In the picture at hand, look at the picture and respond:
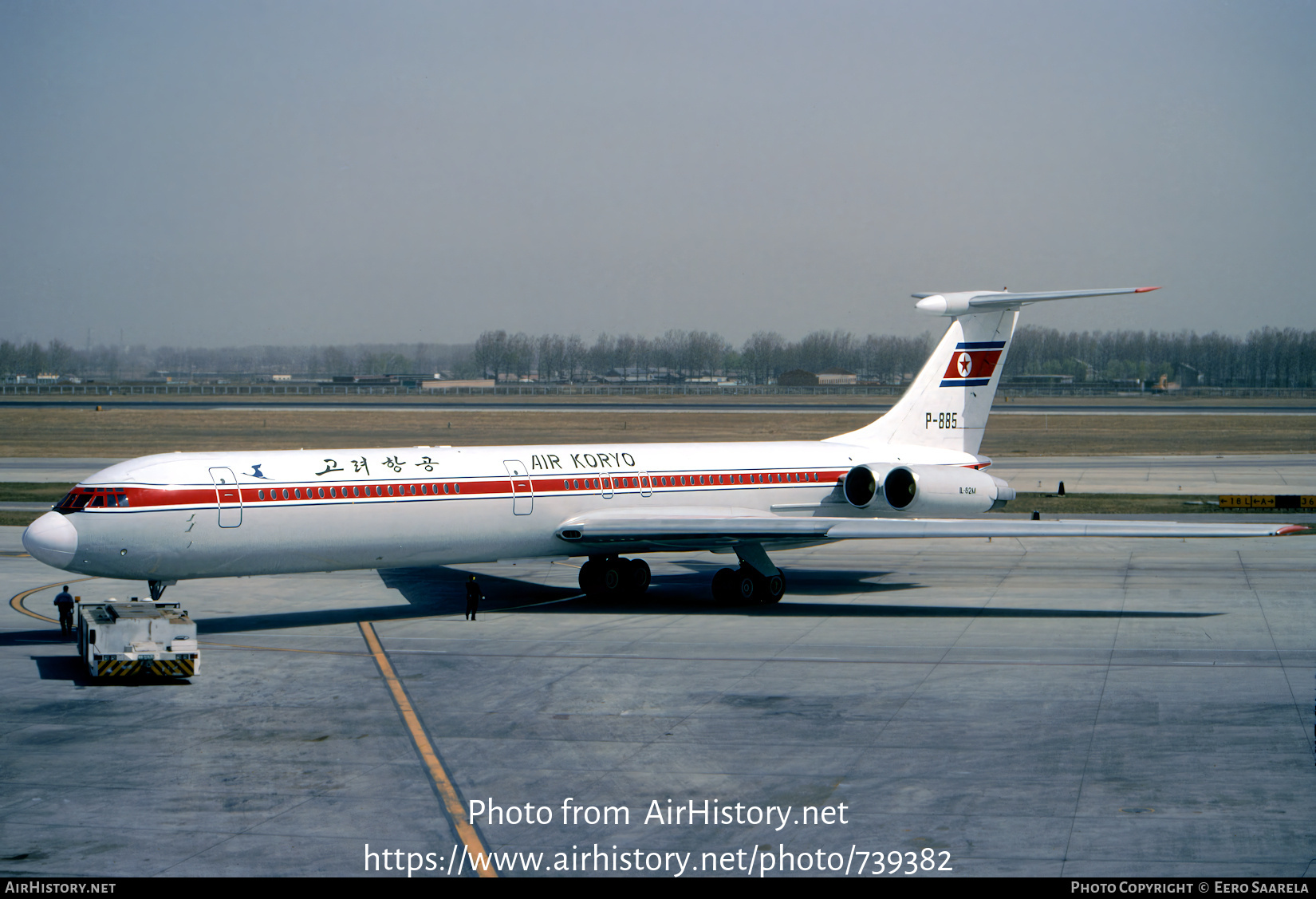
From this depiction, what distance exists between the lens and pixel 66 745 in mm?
17344

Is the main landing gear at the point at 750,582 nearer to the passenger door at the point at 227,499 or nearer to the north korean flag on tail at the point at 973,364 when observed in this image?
the north korean flag on tail at the point at 973,364

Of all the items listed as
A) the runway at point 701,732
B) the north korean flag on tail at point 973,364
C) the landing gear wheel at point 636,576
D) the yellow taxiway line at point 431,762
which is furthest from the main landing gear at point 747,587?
the north korean flag on tail at point 973,364

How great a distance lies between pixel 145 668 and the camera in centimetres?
2120

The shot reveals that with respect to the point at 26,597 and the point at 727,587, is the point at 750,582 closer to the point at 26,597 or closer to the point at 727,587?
the point at 727,587

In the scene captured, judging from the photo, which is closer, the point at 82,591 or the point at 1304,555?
the point at 82,591

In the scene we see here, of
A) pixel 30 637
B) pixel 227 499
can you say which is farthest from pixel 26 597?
pixel 227 499

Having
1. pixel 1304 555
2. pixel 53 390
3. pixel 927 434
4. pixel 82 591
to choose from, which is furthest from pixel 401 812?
pixel 53 390

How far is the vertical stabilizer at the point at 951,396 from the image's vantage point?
34.6 m

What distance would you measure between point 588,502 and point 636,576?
2.85 meters

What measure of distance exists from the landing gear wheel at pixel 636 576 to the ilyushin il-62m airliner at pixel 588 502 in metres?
0.05

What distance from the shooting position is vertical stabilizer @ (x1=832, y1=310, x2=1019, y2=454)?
Answer: 3459 cm

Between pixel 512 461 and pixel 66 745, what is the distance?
13.0 m

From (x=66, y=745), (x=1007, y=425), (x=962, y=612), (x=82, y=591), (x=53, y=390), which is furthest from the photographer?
(x=53, y=390)
